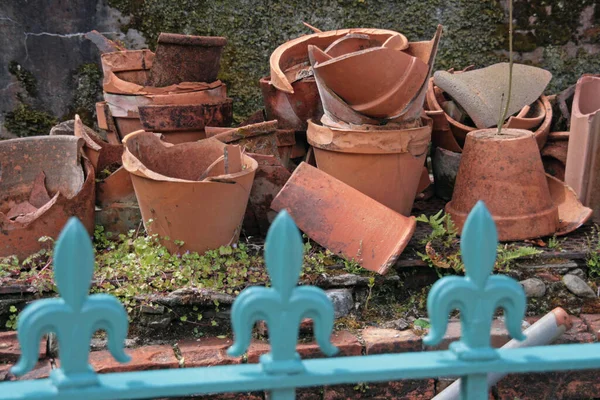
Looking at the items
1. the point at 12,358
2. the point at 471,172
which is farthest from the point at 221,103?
the point at 12,358

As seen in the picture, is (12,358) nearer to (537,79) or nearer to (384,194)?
(384,194)

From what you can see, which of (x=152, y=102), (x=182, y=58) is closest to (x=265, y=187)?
(x=152, y=102)

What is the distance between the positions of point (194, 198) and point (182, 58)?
1287mm

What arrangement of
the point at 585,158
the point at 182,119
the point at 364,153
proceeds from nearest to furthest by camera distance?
the point at 364,153 < the point at 585,158 < the point at 182,119

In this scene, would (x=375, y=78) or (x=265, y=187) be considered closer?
(x=375, y=78)

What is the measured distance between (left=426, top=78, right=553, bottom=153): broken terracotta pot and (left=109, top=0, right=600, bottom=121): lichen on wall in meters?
0.98

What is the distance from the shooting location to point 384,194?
4039 millimetres

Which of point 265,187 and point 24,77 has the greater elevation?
point 24,77

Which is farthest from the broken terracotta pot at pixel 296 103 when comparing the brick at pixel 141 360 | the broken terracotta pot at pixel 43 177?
the brick at pixel 141 360

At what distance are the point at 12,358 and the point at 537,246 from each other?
2.73 metres

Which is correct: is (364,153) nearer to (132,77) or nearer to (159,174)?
(159,174)

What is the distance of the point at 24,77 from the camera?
17.6 feet

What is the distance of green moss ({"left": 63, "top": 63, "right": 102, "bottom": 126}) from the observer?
17.8 feet

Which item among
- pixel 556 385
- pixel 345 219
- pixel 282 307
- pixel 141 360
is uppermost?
pixel 282 307
